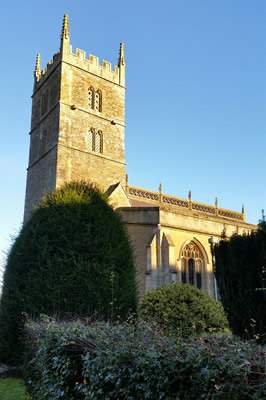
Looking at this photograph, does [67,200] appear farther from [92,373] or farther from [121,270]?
[92,373]

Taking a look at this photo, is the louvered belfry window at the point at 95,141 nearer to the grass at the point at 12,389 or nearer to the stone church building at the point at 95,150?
the stone church building at the point at 95,150

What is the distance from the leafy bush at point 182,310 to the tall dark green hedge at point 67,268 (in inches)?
67.2

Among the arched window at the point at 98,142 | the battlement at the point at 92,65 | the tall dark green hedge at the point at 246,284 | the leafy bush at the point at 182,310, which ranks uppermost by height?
the battlement at the point at 92,65

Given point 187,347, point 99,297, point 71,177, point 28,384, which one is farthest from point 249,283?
point 71,177

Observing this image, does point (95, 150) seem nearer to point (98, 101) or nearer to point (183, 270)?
point (98, 101)

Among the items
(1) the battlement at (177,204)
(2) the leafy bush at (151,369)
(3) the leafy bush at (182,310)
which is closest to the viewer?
(2) the leafy bush at (151,369)

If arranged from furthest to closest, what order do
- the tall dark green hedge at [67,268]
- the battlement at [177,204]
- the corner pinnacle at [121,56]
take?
the corner pinnacle at [121,56] < the battlement at [177,204] < the tall dark green hedge at [67,268]

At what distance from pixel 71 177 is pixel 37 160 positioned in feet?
13.3

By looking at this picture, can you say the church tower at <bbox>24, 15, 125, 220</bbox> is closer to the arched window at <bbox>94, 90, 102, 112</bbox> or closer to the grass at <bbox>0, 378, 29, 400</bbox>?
the arched window at <bbox>94, 90, 102, 112</bbox>

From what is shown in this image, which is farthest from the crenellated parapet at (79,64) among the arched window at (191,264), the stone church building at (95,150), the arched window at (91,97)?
the arched window at (191,264)

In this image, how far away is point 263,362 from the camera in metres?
2.86

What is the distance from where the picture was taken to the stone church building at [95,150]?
1755cm

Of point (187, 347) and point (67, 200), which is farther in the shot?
point (67, 200)

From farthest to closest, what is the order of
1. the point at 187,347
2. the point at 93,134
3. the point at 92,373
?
the point at 93,134, the point at 92,373, the point at 187,347
